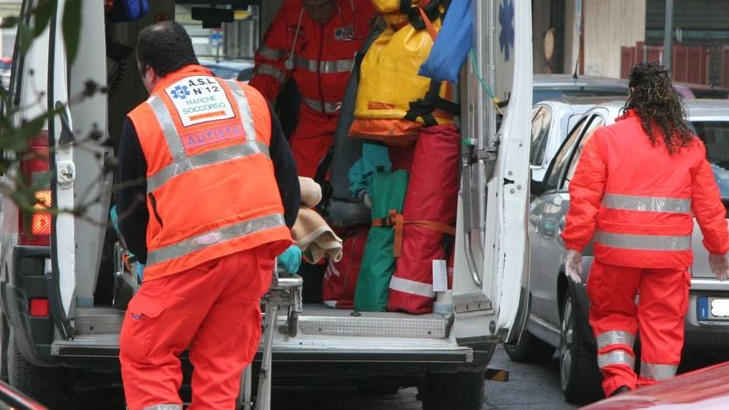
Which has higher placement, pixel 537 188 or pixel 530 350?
pixel 537 188

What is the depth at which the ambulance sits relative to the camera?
575cm

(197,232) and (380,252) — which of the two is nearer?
(197,232)

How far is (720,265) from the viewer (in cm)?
710

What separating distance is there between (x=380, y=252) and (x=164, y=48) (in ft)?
6.62

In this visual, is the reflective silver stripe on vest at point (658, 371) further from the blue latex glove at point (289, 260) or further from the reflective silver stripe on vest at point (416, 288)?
the blue latex glove at point (289, 260)

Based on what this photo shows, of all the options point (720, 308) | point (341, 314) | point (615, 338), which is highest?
point (341, 314)

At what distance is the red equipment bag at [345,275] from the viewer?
7.32m

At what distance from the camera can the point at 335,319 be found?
621 cm

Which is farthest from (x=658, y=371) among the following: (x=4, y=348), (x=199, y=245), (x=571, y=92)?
(x=571, y=92)

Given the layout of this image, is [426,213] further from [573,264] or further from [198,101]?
[198,101]

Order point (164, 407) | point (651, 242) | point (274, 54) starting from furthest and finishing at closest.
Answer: point (274, 54)
point (651, 242)
point (164, 407)

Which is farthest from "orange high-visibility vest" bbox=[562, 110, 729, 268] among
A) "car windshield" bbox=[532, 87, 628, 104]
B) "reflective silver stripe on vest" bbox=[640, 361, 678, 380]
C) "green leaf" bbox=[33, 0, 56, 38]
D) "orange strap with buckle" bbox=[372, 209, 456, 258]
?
"car windshield" bbox=[532, 87, 628, 104]

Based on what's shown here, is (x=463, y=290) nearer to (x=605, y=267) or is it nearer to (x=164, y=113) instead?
(x=605, y=267)

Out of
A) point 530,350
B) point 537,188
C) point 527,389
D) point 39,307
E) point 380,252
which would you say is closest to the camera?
point 39,307
